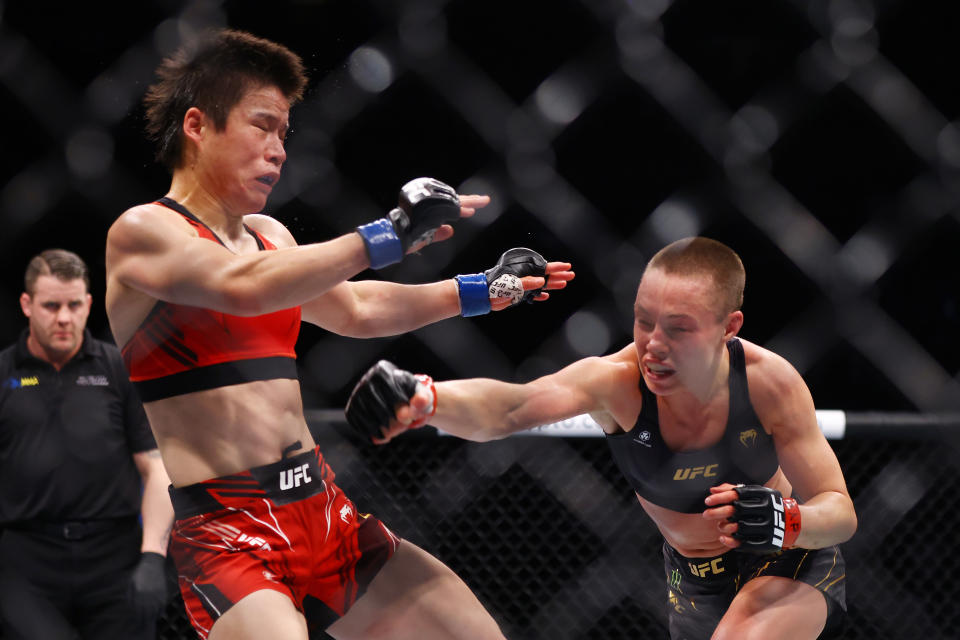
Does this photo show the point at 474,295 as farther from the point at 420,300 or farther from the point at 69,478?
the point at 69,478

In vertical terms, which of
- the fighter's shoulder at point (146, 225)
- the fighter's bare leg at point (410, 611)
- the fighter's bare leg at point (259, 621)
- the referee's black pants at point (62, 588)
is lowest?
the referee's black pants at point (62, 588)

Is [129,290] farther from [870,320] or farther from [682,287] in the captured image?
[870,320]

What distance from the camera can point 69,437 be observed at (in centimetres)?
293

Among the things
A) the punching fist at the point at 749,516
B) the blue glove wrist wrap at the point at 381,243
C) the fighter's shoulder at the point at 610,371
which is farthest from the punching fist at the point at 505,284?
the punching fist at the point at 749,516

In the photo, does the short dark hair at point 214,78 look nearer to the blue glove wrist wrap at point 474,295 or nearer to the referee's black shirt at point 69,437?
the blue glove wrist wrap at point 474,295

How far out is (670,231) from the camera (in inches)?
168

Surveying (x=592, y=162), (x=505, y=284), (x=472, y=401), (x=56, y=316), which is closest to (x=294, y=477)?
(x=472, y=401)

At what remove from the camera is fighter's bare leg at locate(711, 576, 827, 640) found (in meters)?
2.01

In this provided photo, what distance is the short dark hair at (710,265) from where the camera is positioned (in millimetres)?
1981

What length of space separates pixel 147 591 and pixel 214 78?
1.48 metres

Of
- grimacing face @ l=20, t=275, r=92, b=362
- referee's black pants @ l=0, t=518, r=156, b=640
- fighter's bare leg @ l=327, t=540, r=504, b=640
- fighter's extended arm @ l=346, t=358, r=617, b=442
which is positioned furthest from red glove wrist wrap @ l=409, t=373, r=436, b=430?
grimacing face @ l=20, t=275, r=92, b=362

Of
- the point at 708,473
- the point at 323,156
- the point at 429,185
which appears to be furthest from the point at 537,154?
the point at 429,185

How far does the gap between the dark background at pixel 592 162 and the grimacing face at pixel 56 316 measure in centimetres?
41

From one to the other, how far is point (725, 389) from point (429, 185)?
35.8 inches
